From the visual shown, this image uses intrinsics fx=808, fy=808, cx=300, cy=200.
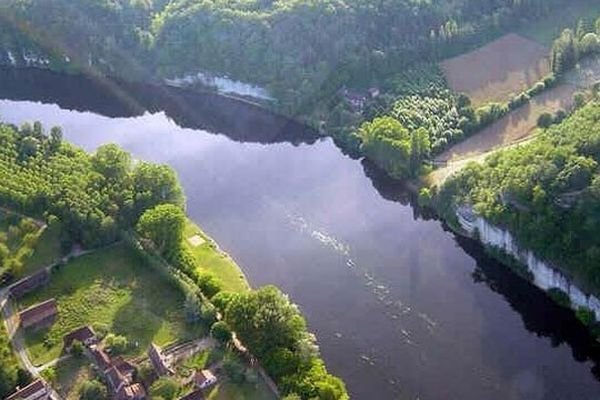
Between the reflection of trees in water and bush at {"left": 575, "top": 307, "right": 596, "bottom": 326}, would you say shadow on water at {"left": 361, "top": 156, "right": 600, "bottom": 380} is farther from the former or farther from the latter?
bush at {"left": 575, "top": 307, "right": 596, "bottom": 326}

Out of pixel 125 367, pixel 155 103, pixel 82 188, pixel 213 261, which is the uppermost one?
pixel 82 188

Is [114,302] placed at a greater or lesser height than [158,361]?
lesser

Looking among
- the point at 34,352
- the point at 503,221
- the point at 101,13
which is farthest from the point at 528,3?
the point at 34,352

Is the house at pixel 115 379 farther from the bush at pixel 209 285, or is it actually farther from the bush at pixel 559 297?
the bush at pixel 559 297

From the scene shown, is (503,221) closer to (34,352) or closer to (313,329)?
(313,329)

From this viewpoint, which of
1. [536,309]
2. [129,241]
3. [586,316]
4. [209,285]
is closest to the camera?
[586,316]

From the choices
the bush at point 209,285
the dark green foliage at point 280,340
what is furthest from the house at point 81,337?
the dark green foliage at point 280,340

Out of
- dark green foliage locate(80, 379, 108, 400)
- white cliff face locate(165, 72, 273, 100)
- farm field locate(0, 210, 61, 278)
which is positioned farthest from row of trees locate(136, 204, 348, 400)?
white cliff face locate(165, 72, 273, 100)

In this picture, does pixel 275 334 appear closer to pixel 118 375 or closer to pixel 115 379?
pixel 118 375

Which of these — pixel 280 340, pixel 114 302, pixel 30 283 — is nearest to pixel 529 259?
pixel 280 340
